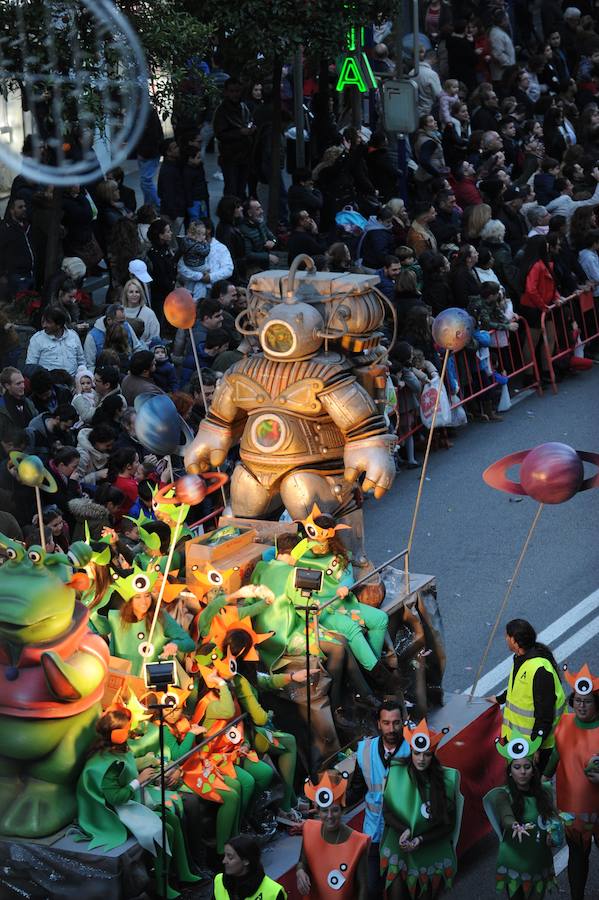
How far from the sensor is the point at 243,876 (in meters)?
8.01

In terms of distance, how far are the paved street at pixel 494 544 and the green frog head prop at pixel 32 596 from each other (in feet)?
13.2

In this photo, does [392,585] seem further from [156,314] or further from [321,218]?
[321,218]

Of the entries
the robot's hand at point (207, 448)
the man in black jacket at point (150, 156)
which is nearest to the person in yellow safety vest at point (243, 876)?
the robot's hand at point (207, 448)

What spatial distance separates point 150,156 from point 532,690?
9284 millimetres

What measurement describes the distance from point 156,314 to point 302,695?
6.33 metres

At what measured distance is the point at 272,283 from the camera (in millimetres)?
10633

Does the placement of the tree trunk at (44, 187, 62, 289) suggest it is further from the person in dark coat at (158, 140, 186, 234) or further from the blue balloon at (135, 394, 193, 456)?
the blue balloon at (135, 394, 193, 456)

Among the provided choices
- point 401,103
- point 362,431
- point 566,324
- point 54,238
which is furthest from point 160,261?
point 362,431

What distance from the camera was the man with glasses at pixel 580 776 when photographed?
31.4ft

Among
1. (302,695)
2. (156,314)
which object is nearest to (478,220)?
(156,314)

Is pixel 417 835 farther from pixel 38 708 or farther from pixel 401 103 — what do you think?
pixel 401 103

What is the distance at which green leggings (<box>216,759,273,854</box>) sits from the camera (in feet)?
29.7

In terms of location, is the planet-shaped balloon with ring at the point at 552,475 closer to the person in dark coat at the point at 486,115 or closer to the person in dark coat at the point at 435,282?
the person in dark coat at the point at 435,282

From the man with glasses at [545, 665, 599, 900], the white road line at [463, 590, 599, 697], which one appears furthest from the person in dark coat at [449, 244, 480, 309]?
the man with glasses at [545, 665, 599, 900]
